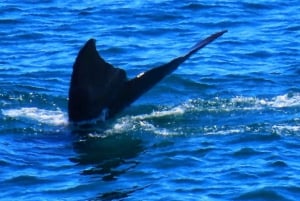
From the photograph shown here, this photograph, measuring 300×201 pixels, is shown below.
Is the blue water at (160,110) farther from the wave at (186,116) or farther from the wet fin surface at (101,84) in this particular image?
the wet fin surface at (101,84)

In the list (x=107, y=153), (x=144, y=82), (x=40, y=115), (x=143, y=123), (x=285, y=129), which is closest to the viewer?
(x=107, y=153)

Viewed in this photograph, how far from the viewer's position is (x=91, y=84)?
14352 mm

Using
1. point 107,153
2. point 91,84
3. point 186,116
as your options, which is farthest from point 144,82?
point 186,116

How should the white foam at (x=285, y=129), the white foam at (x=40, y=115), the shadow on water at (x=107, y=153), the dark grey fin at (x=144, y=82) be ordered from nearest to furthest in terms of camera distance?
the shadow on water at (x=107, y=153) < the dark grey fin at (x=144, y=82) < the white foam at (x=285, y=129) < the white foam at (x=40, y=115)

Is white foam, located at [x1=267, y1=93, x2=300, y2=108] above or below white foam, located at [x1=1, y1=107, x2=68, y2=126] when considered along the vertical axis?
below

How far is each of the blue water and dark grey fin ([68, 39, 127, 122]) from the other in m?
0.29

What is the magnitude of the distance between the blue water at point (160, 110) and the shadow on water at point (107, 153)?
1 cm

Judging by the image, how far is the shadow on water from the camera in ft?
44.6

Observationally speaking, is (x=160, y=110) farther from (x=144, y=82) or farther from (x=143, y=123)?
(x=144, y=82)

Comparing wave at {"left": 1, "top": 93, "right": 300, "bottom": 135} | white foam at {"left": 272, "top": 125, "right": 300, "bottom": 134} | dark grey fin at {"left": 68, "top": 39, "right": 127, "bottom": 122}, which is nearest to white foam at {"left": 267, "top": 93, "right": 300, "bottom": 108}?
wave at {"left": 1, "top": 93, "right": 300, "bottom": 135}

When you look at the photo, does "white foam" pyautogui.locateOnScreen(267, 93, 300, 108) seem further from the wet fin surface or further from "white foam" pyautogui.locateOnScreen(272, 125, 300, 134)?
the wet fin surface

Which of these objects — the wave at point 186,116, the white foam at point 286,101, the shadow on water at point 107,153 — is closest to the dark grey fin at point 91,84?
the shadow on water at point 107,153

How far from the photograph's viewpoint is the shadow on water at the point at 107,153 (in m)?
13.6

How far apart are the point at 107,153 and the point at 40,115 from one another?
1957 millimetres
